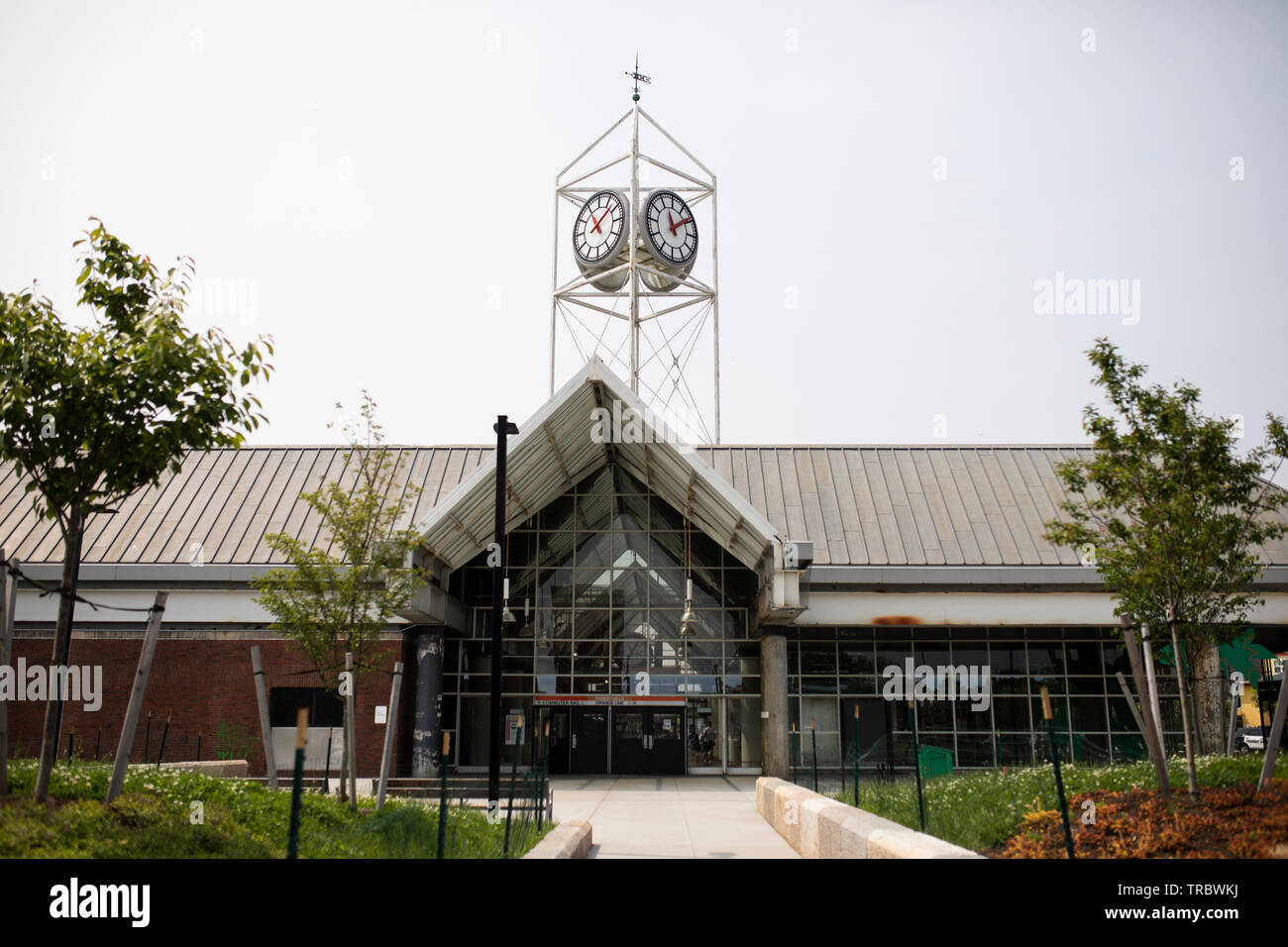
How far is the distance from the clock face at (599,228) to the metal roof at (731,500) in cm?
668

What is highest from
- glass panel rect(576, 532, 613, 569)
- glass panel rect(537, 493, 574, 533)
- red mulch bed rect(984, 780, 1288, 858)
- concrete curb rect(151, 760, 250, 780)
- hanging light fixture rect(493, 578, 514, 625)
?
glass panel rect(537, 493, 574, 533)

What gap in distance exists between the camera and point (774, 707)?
91.5 feet

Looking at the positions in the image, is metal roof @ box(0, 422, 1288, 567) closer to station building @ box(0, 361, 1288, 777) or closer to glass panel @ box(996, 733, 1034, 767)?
station building @ box(0, 361, 1288, 777)

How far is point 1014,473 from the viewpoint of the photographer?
31312 mm

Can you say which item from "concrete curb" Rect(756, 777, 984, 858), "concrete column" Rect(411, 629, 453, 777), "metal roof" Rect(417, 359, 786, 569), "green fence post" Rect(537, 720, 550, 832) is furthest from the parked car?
"concrete column" Rect(411, 629, 453, 777)

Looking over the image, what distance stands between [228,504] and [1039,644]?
23.6 m

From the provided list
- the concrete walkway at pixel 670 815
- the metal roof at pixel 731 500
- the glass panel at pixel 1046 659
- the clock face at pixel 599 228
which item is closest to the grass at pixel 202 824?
the concrete walkway at pixel 670 815

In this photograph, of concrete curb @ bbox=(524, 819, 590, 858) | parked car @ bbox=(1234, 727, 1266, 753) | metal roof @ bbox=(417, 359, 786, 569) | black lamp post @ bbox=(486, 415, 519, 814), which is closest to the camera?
concrete curb @ bbox=(524, 819, 590, 858)

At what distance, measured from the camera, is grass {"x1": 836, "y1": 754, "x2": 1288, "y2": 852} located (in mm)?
11250

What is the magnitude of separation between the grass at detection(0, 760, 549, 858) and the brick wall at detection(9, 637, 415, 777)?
13017 mm

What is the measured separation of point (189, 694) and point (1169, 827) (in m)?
23.6

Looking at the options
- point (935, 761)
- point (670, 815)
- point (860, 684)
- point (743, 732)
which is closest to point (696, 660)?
point (743, 732)

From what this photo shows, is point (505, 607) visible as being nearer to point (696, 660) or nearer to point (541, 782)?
point (696, 660)
